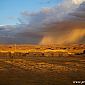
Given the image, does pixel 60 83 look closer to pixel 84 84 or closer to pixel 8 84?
pixel 84 84

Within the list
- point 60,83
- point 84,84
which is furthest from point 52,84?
point 84,84

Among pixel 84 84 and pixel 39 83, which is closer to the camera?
pixel 84 84

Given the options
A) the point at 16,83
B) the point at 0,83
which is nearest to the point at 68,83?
the point at 16,83

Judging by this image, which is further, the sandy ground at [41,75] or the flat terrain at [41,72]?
the flat terrain at [41,72]

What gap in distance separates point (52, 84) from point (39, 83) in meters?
1.20

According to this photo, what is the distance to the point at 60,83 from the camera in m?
21.1

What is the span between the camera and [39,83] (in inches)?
825

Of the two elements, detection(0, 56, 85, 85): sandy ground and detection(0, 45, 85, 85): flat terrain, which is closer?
detection(0, 56, 85, 85): sandy ground

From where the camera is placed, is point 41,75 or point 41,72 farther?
point 41,72

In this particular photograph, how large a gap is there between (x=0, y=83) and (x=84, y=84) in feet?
22.9

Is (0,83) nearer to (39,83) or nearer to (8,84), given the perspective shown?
(8,84)

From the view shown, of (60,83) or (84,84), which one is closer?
(84,84)

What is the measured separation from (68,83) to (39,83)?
96.1 inches

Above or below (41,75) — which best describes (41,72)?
above
